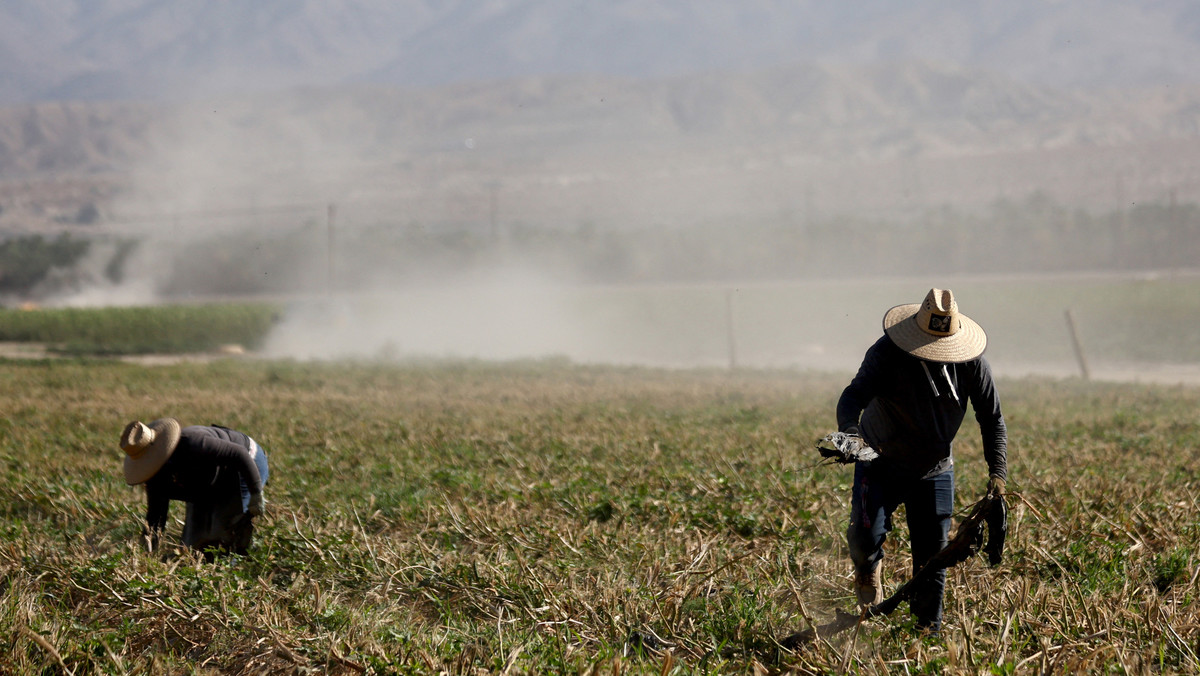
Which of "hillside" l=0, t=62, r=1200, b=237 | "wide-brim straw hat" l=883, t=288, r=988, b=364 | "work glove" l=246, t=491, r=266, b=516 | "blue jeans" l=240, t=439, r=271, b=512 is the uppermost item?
"hillside" l=0, t=62, r=1200, b=237

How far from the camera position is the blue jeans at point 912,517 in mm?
4695

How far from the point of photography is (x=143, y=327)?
3044 cm

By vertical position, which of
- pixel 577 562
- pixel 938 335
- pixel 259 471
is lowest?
pixel 577 562

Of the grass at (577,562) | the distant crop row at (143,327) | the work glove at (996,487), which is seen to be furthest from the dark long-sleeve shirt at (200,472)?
the distant crop row at (143,327)

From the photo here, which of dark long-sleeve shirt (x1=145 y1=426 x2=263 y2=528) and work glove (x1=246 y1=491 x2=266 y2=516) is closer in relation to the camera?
dark long-sleeve shirt (x1=145 y1=426 x2=263 y2=528)

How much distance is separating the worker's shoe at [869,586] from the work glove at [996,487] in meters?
0.63

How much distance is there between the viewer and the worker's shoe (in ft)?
15.8

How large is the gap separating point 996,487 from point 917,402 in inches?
20.5

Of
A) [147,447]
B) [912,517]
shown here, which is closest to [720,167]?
[147,447]

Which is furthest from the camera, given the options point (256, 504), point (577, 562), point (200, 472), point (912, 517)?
point (256, 504)

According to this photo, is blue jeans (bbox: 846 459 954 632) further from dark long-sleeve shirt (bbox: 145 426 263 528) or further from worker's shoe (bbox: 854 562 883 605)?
dark long-sleeve shirt (bbox: 145 426 263 528)

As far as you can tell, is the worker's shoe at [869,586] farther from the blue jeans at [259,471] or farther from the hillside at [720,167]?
the hillside at [720,167]

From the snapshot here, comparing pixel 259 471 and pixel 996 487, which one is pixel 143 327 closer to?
pixel 259 471

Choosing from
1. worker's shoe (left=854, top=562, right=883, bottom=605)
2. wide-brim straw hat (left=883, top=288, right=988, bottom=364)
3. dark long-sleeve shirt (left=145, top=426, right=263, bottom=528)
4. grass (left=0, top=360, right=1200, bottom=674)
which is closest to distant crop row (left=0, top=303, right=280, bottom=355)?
grass (left=0, top=360, right=1200, bottom=674)
